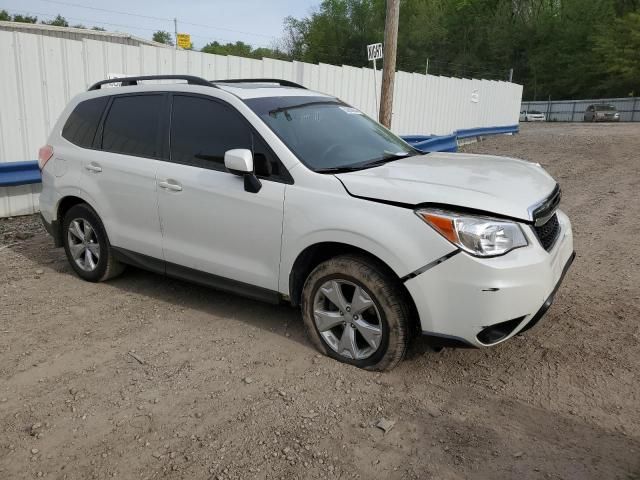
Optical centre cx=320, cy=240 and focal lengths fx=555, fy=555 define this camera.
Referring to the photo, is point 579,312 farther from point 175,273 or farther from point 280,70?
point 280,70

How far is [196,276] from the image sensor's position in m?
4.36

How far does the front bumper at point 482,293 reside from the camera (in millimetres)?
3066

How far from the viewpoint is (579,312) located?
4.46m

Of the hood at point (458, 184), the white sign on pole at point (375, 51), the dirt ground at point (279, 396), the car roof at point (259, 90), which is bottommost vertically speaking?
the dirt ground at point (279, 396)

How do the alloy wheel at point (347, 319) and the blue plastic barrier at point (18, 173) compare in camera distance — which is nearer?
the alloy wheel at point (347, 319)

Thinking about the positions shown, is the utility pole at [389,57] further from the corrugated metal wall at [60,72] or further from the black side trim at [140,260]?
the black side trim at [140,260]

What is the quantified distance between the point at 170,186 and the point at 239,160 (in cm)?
91

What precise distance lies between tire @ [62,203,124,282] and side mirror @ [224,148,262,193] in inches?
72.4

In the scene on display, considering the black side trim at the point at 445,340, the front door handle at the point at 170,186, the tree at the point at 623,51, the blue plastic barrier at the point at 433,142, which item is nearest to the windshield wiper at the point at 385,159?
the black side trim at the point at 445,340

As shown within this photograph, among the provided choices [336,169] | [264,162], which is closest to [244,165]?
[264,162]

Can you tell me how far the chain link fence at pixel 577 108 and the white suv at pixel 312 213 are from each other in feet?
147

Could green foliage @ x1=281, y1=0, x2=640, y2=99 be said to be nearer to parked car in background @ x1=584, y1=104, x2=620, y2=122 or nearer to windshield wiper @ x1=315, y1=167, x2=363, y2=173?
parked car in background @ x1=584, y1=104, x2=620, y2=122

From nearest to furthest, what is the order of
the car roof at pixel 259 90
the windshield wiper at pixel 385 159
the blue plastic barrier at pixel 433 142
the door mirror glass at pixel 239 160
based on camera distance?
1. the door mirror glass at pixel 239 160
2. the windshield wiper at pixel 385 159
3. the car roof at pixel 259 90
4. the blue plastic barrier at pixel 433 142

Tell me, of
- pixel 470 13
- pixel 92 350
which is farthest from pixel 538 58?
pixel 92 350
